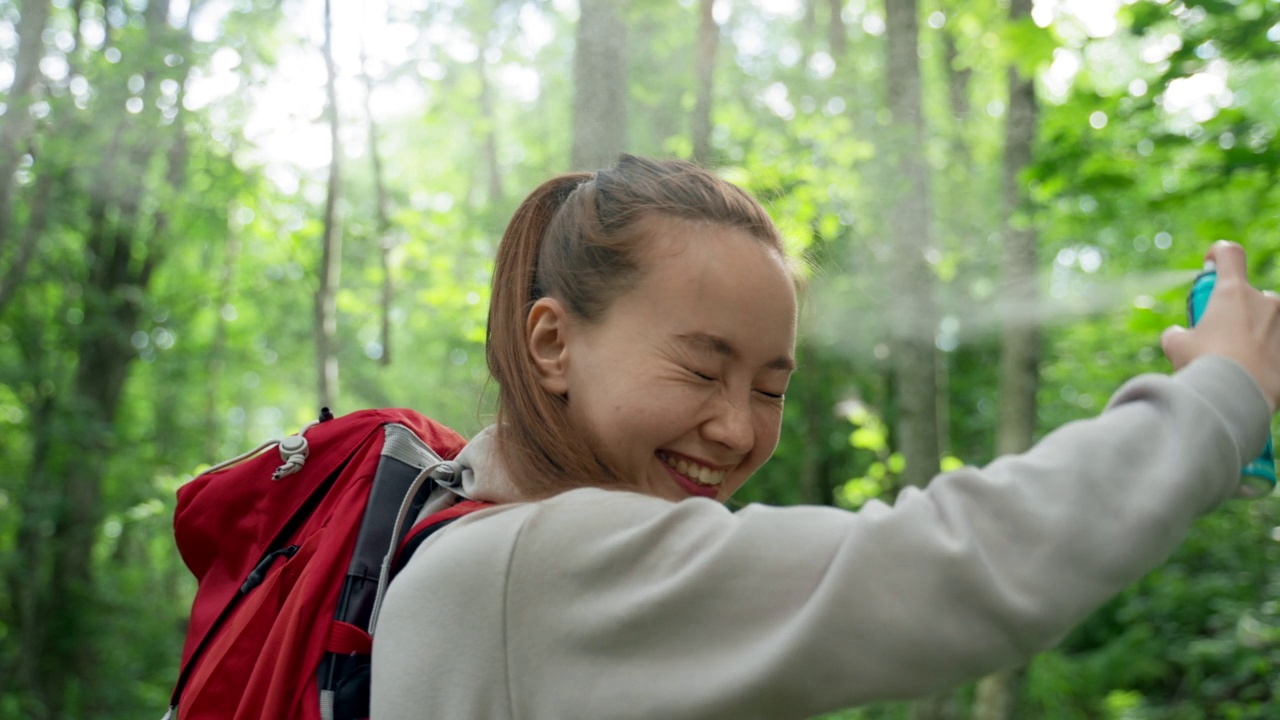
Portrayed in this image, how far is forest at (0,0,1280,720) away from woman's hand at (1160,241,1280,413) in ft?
2.58

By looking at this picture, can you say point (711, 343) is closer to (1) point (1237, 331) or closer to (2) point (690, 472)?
(2) point (690, 472)

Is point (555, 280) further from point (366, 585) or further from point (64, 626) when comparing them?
point (64, 626)

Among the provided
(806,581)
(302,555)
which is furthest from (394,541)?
(806,581)

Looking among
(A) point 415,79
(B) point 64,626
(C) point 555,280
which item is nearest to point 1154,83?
(C) point 555,280

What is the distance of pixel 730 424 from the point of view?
1.31m

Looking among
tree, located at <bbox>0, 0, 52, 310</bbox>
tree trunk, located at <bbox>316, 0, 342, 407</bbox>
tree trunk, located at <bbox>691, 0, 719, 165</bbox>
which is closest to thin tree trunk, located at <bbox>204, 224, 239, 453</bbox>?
tree, located at <bbox>0, 0, 52, 310</bbox>

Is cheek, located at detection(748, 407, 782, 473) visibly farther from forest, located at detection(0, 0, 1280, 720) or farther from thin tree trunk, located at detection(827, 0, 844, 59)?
thin tree trunk, located at detection(827, 0, 844, 59)

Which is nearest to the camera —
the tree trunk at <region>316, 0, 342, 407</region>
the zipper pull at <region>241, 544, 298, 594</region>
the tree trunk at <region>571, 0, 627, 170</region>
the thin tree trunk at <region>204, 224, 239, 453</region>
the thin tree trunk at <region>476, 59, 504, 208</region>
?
the zipper pull at <region>241, 544, 298, 594</region>

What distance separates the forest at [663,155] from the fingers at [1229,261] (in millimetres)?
765

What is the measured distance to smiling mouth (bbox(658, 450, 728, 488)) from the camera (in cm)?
135

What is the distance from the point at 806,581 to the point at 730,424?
33 centimetres

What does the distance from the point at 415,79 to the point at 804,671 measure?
8.63 meters

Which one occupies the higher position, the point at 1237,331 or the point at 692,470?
the point at 1237,331

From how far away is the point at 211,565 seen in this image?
Answer: 1604 millimetres
